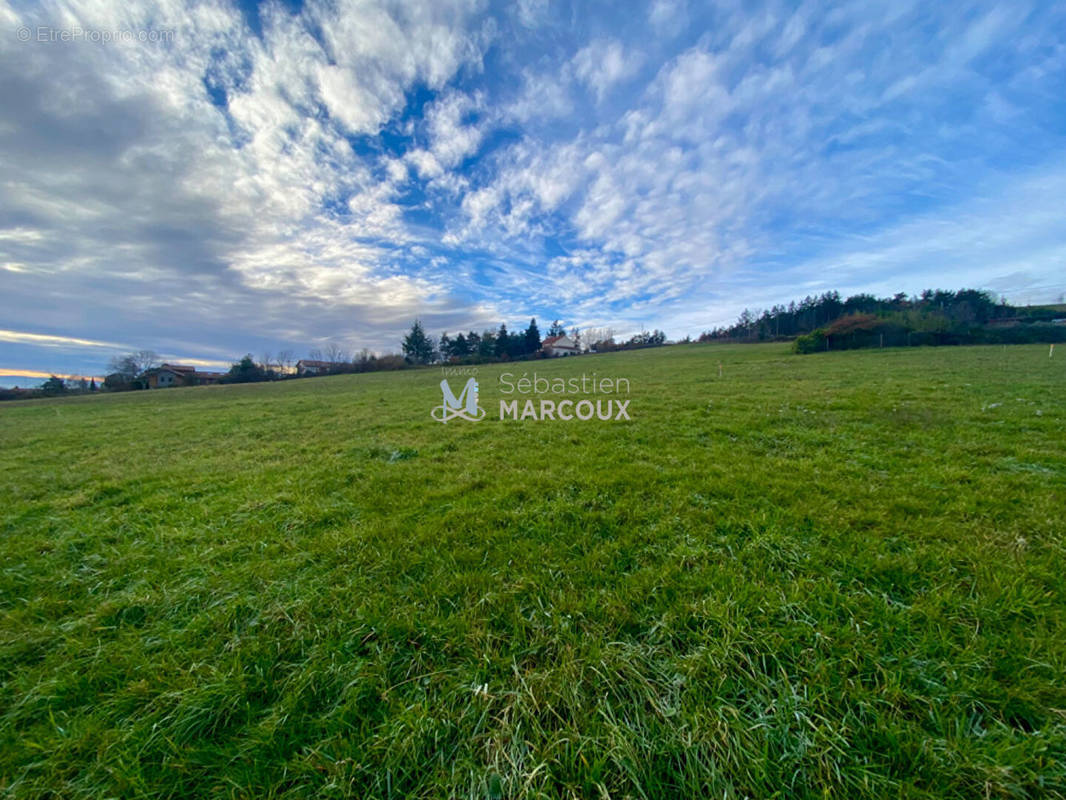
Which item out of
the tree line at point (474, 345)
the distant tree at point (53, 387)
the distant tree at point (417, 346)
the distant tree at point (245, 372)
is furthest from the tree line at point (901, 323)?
the distant tree at point (53, 387)

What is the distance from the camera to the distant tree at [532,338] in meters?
60.9

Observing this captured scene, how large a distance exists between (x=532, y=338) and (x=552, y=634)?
197ft

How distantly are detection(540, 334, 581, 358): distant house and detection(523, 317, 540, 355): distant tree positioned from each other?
2.08 meters

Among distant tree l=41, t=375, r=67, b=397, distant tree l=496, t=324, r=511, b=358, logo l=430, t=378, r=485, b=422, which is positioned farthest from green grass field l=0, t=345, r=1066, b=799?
distant tree l=41, t=375, r=67, b=397

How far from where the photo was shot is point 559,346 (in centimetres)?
6550

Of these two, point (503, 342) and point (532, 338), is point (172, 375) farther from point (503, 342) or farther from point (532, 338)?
point (532, 338)

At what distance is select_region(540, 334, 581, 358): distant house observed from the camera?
62.9 metres

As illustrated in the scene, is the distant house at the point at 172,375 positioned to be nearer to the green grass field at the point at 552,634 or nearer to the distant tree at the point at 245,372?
the distant tree at the point at 245,372

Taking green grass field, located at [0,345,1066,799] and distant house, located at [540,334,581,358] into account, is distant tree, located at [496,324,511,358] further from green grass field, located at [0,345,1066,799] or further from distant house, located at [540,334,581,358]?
green grass field, located at [0,345,1066,799]

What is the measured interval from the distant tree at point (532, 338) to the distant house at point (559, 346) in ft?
6.82

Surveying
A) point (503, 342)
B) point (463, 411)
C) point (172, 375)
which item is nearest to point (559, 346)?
point (503, 342)

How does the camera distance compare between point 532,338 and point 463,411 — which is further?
point 532,338

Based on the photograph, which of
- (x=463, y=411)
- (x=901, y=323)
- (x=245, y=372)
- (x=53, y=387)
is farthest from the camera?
(x=245, y=372)

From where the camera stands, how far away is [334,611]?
2.67m
